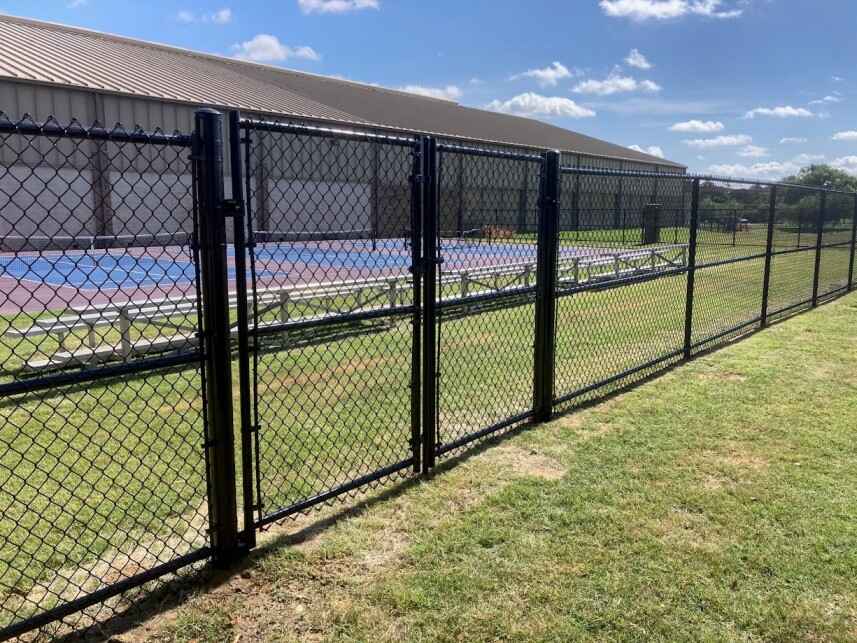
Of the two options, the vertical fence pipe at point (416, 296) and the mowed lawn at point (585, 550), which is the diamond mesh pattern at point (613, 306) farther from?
the vertical fence pipe at point (416, 296)

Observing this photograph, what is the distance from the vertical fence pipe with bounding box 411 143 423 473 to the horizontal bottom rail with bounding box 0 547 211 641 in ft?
4.84

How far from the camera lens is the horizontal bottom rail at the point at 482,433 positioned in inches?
177

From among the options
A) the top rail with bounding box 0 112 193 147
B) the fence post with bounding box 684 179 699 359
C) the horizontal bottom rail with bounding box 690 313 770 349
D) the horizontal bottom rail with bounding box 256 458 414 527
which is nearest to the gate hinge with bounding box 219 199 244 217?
the top rail with bounding box 0 112 193 147

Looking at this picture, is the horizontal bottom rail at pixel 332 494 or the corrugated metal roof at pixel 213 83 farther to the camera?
the corrugated metal roof at pixel 213 83

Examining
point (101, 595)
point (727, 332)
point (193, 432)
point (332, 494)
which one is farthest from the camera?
point (727, 332)

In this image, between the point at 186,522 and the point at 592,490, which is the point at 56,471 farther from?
the point at 592,490

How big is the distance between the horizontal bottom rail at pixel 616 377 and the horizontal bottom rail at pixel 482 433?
0.37m

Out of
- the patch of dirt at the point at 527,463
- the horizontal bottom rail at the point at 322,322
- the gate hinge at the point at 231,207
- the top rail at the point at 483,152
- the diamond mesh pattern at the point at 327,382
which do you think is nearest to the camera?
the gate hinge at the point at 231,207

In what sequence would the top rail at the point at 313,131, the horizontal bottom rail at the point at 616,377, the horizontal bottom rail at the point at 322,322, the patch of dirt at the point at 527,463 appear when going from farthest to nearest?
the horizontal bottom rail at the point at 616,377 < the patch of dirt at the point at 527,463 < the horizontal bottom rail at the point at 322,322 < the top rail at the point at 313,131

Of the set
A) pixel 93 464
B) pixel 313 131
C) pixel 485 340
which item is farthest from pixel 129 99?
pixel 313 131

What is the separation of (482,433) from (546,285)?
1.25 m

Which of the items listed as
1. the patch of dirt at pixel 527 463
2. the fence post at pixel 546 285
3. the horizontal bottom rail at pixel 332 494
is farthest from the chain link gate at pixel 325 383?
the fence post at pixel 546 285

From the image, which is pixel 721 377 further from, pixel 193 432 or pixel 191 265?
pixel 191 265

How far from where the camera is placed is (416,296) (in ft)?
13.5
